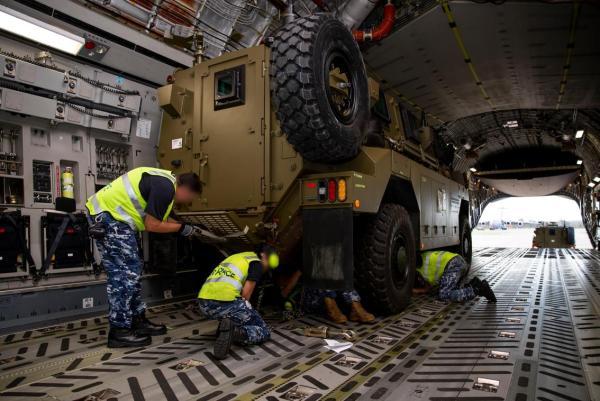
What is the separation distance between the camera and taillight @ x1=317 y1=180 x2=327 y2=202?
3.77 m

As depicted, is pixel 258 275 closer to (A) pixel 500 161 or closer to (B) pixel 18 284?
(B) pixel 18 284

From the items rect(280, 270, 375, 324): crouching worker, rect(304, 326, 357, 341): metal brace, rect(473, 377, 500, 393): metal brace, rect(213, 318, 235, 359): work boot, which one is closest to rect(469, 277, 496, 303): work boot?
rect(280, 270, 375, 324): crouching worker

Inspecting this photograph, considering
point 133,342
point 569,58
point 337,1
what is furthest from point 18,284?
point 569,58

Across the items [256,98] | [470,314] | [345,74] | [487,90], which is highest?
[487,90]

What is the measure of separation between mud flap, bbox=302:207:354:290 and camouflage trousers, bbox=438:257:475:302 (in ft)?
7.43

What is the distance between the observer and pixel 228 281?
3.35 m

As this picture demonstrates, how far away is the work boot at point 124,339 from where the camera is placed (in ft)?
10.8

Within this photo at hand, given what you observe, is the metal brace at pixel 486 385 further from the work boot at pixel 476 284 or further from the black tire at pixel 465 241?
the black tire at pixel 465 241

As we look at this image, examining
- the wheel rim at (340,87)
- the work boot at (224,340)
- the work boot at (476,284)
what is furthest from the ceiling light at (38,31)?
the work boot at (476,284)

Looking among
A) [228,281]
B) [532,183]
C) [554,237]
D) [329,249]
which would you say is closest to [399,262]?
[329,249]

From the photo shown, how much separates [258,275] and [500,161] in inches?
851

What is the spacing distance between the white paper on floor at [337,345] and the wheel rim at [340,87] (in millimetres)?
1888

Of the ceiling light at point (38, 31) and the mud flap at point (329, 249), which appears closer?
the mud flap at point (329, 249)

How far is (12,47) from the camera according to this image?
399cm
